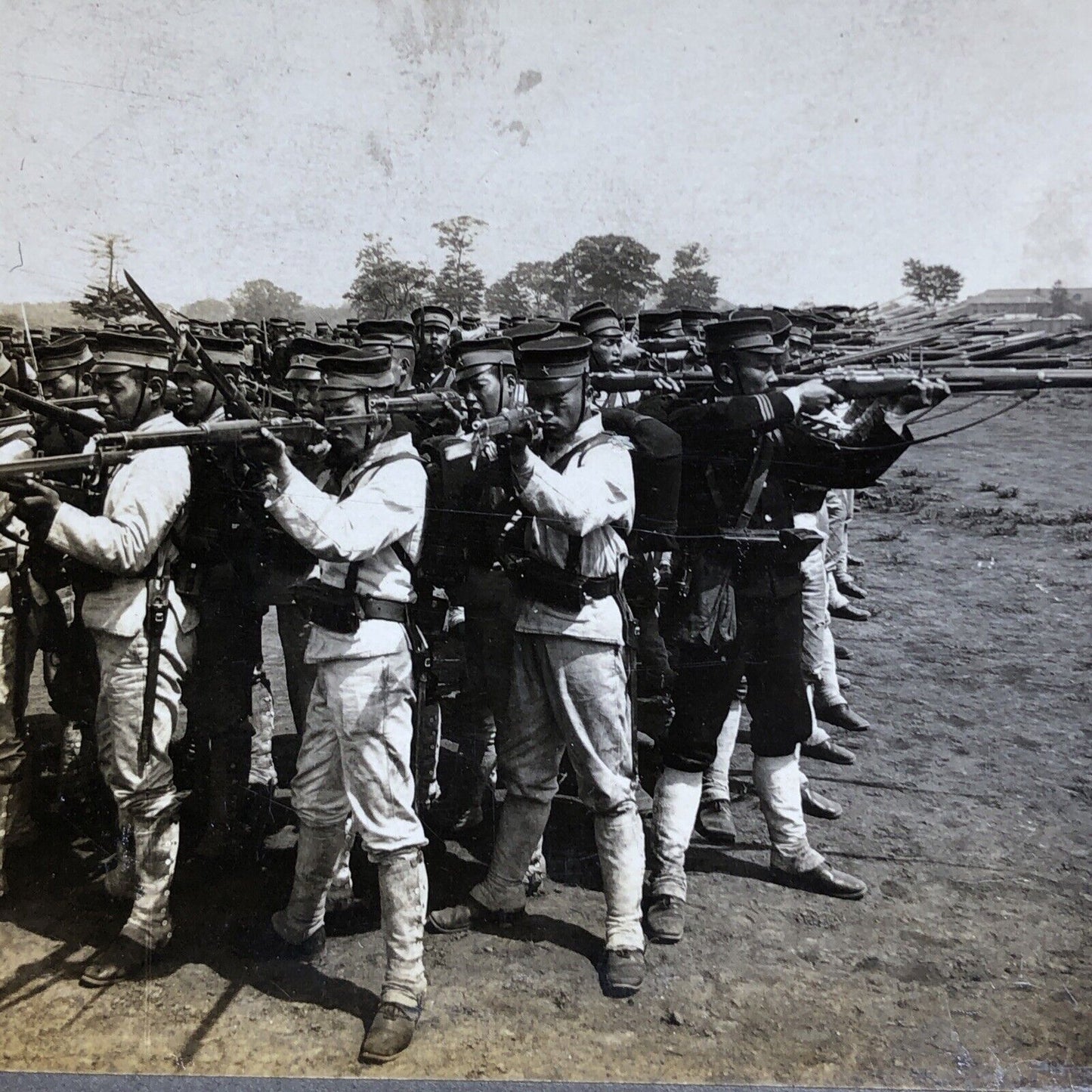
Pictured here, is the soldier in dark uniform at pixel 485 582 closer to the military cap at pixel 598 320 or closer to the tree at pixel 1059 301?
the military cap at pixel 598 320

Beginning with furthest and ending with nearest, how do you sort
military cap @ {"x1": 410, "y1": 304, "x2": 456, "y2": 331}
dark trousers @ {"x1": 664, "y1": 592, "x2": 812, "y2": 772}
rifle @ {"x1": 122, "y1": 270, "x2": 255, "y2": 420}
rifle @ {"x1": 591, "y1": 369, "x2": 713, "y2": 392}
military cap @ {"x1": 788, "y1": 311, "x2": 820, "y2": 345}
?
military cap @ {"x1": 410, "y1": 304, "x2": 456, "y2": 331} < military cap @ {"x1": 788, "y1": 311, "x2": 820, "y2": 345} < rifle @ {"x1": 591, "y1": 369, "x2": 713, "y2": 392} < dark trousers @ {"x1": 664, "y1": 592, "x2": 812, "y2": 772} < rifle @ {"x1": 122, "y1": 270, "x2": 255, "y2": 420}

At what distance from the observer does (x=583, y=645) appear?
373cm

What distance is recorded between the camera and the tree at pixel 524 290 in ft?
17.5

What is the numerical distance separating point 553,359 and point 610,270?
7.37ft

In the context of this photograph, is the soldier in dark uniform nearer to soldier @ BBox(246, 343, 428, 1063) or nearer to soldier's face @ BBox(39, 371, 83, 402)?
soldier @ BBox(246, 343, 428, 1063)

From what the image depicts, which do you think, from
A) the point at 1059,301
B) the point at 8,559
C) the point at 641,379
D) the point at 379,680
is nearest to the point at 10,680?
the point at 8,559

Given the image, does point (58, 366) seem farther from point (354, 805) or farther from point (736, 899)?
point (736, 899)

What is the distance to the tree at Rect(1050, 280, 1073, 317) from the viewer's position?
4995 mm

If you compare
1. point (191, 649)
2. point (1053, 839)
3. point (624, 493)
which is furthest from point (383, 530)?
point (1053, 839)

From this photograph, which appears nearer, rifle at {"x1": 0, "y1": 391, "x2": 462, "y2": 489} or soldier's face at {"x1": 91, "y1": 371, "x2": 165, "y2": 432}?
rifle at {"x1": 0, "y1": 391, "x2": 462, "y2": 489}

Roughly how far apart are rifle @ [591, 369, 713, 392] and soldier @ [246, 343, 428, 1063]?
4.81 ft

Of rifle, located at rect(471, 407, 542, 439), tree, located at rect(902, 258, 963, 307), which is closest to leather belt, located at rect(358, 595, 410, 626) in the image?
rifle, located at rect(471, 407, 542, 439)

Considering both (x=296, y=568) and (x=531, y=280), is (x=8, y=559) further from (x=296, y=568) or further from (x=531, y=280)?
(x=531, y=280)

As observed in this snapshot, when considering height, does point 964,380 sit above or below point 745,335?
below
